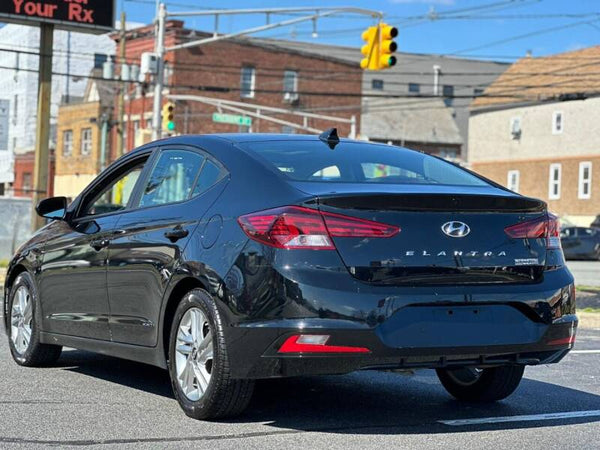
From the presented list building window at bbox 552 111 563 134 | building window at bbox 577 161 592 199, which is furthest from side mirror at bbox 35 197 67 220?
building window at bbox 552 111 563 134

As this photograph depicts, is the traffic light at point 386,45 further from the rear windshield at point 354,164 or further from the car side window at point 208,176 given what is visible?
the car side window at point 208,176

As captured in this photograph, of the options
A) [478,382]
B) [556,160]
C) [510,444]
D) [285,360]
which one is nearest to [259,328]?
[285,360]

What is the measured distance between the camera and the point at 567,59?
60812 mm

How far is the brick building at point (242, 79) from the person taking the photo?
58.8 metres

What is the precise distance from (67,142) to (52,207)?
190 ft

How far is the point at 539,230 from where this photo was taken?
6.06 meters

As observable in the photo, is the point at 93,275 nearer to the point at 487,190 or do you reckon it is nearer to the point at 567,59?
the point at 487,190

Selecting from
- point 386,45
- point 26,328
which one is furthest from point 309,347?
point 386,45

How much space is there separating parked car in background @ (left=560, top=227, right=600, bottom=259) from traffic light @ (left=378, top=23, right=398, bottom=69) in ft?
66.3

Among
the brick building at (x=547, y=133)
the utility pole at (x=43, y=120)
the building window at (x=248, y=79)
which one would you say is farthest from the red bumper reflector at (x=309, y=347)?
the building window at (x=248, y=79)

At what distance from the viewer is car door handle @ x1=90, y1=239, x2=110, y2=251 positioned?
714cm

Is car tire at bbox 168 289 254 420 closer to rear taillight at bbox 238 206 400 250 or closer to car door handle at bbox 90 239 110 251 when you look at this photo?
rear taillight at bbox 238 206 400 250

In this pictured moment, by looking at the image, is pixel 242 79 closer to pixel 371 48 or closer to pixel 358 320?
pixel 371 48

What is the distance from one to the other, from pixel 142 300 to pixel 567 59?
5721cm
